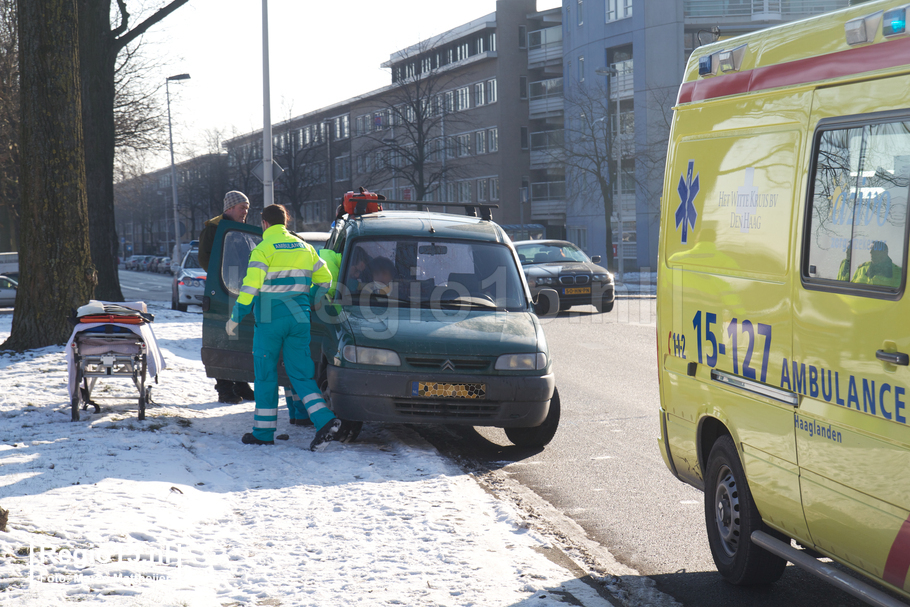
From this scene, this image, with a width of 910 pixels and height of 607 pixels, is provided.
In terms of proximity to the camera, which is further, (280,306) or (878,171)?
(280,306)

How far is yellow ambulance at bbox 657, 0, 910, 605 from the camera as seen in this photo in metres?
3.41

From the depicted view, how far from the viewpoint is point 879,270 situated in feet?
11.3

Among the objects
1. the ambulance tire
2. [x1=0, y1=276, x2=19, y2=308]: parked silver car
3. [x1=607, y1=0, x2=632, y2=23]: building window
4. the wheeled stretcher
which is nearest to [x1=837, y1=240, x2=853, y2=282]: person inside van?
the ambulance tire

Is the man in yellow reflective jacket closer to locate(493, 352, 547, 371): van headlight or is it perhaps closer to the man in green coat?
locate(493, 352, 547, 371): van headlight

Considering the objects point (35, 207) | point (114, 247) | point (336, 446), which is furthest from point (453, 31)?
point (336, 446)

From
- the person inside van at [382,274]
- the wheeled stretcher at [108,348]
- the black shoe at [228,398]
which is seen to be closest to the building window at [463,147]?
the black shoe at [228,398]

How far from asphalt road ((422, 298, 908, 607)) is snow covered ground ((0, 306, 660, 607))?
51 cm

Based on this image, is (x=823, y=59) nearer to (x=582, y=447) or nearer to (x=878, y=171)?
(x=878, y=171)

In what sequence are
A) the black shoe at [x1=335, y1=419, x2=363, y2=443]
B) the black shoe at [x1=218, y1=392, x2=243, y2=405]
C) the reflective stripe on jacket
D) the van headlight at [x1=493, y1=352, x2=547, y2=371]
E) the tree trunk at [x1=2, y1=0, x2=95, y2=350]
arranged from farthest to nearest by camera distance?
the tree trunk at [x1=2, y1=0, x2=95, y2=350]
the black shoe at [x1=218, y1=392, x2=243, y2=405]
the black shoe at [x1=335, y1=419, x2=363, y2=443]
the reflective stripe on jacket
the van headlight at [x1=493, y1=352, x2=547, y2=371]

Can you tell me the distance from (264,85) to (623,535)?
18771 mm

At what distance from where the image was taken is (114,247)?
1880 centimetres

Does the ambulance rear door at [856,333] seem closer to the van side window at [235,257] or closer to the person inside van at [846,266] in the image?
the person inside van at [846,266]

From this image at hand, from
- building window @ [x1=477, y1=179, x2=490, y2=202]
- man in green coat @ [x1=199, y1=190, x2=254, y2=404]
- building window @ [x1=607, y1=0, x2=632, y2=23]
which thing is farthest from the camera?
building window @ [x1=477, y1=179, x2=490, y2=202]

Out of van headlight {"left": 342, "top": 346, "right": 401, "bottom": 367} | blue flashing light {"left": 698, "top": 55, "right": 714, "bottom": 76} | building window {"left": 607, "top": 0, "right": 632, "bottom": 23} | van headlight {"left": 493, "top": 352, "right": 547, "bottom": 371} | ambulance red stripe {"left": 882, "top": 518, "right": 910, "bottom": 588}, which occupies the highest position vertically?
building window {"left": 607, "top": 0, "right": 632, "bottom": 23}
